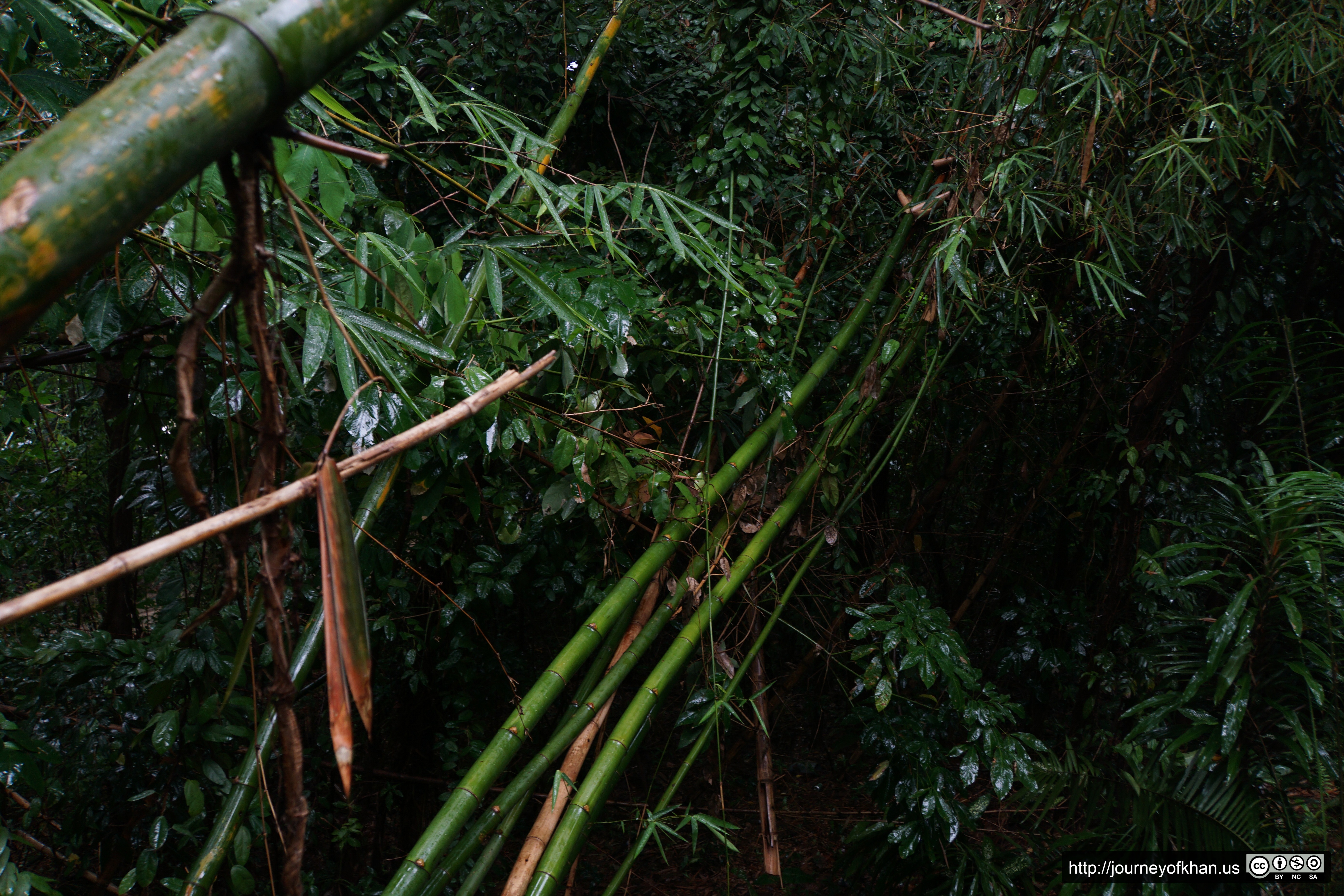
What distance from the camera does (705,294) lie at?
6.20 ft

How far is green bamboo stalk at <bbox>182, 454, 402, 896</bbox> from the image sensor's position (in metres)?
0.97

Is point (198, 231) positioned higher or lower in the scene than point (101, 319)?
higher

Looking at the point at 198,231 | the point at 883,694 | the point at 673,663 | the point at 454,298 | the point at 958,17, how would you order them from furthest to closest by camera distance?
the point at 883,694 → the point at 958,17 → the point at 673,663 → the point at 454,298 → the point at 198,231

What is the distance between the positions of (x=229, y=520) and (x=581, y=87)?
65.8 inches

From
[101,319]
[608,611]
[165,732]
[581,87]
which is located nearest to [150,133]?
[101,319]

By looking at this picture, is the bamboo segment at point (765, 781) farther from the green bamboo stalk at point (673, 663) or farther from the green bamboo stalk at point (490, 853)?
the green bamboo stalk at point (490, 853)

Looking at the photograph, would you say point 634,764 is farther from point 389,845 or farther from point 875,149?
point 875,149

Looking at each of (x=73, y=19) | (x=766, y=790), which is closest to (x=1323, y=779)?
(x=766, y=790)

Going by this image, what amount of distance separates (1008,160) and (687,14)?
1.65m

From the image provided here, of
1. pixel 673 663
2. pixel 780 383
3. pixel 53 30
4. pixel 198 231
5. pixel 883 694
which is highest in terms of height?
pixel 53 30

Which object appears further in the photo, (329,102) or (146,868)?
(146,868)

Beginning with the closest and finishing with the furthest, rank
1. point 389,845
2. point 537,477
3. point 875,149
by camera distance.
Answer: point 537,477
point 875,149
point 389,845

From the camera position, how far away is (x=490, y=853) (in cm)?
127

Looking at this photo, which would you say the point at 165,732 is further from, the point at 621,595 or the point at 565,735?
the point at 621,595
